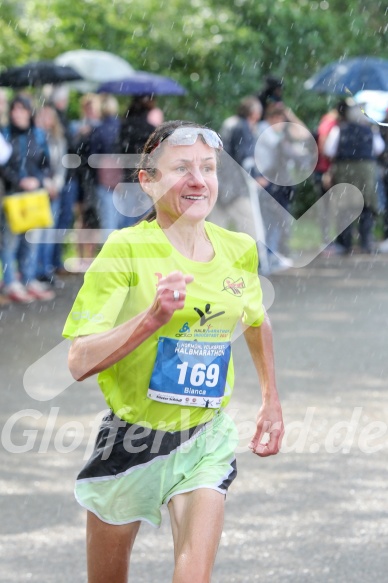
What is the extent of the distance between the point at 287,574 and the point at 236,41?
1897cm

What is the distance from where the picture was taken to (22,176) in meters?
11.9

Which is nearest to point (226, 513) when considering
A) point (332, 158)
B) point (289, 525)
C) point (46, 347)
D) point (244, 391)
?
point (289, 525)

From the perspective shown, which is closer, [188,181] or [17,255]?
[188,181]

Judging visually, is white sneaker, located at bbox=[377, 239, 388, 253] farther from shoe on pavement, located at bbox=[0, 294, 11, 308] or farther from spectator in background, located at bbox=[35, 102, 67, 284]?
shoe on pavement, located at bbox=[0, 294, 11, 308]

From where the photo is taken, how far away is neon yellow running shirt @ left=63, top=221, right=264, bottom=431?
3756 mm

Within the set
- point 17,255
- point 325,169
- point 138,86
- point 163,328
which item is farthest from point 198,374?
point 325,169

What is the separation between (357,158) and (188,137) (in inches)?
501

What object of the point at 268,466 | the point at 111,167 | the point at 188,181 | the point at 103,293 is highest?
the point at 188,181

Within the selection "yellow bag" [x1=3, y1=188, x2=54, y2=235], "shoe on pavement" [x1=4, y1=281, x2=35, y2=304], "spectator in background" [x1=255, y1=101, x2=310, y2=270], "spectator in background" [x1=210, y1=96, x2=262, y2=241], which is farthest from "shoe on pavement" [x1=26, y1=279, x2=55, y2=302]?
"spectator in background" [x1=255, y1=101, x2=310, y2=270]

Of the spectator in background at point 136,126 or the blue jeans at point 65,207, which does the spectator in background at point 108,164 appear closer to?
the spectator in background at point 136,126

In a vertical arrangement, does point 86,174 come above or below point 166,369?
below

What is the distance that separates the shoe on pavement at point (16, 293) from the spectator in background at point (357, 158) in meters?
5.60

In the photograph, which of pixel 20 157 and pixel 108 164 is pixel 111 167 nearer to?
pixel 108 164

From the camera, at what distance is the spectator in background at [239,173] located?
13484mm
